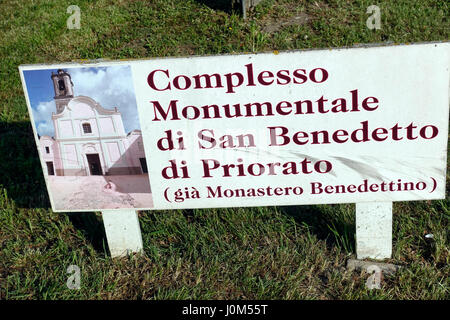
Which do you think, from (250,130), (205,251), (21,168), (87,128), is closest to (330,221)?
(205,251)

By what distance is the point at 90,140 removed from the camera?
3023mm

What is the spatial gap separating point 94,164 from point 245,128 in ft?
2.93

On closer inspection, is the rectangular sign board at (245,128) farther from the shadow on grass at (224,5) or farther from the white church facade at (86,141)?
the shadow on grass at (224,5)

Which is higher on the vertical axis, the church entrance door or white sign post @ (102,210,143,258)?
the church entrance door

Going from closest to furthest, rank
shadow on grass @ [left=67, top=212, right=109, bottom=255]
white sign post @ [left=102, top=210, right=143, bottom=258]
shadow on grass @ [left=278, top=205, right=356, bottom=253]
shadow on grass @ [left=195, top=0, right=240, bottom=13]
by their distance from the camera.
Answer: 1. white sign post @ [left=102, top=210, right=143, bottom=258]
2. shadow on grass @ [left=278, top=205, right=356, bottom=253]
3. shadow on grass @ [left=67, top=212, right=109, bottom=255]
4. shadow on grass @ [left=195, top=0, right=240, bottom=13]

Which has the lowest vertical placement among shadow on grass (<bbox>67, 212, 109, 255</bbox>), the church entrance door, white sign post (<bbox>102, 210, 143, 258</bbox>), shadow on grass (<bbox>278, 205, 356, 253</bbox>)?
shadow on grass (<bbox>278, 205, 356, 253</bbox>)

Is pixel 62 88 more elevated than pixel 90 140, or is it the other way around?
pixel 62 88

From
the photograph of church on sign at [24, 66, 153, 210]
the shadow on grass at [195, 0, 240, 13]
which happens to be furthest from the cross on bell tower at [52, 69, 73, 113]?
the shadow on grass at [195, 0, 240, 13]

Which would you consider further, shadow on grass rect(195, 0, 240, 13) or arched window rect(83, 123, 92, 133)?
shadow on grass rect(195, 0, 240, 13)

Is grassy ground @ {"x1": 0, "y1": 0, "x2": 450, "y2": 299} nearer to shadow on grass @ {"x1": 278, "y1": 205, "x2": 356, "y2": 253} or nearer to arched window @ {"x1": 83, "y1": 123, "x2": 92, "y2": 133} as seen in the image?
shadow on grass @ {"x1": 278, "y1": 205, "x2": 356, "y2": 253}

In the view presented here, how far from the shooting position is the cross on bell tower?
286cm

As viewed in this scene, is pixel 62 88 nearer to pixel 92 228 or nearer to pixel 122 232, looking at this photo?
pixel 122 232

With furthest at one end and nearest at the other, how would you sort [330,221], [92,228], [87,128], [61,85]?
1. [92,228]
2. [330,221]
3. [87,128]
4. [61,85]

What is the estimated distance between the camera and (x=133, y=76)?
2.86 meters
